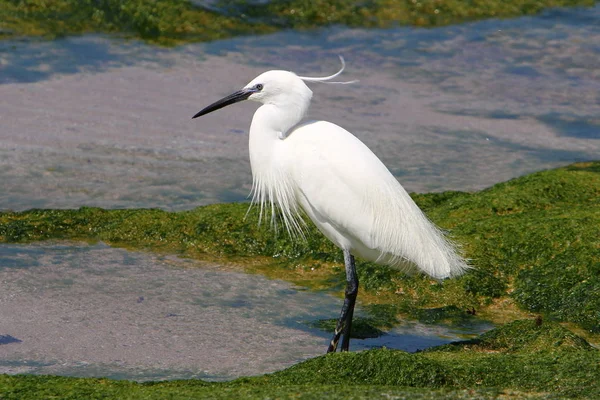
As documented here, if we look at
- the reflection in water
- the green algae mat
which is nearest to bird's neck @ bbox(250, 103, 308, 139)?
the reflection in water

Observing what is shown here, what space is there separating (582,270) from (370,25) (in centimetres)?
855

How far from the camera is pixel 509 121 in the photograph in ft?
33.9

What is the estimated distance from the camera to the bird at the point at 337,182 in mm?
5117

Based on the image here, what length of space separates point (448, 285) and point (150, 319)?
202 cm

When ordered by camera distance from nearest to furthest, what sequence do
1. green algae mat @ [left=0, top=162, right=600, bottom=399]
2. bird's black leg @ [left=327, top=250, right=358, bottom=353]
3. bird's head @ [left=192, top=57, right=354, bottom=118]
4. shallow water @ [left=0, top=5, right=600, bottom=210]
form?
1. green algae mat @ [left=0, top=162, right=600, bottom=399]
2. bird's black leg @ [left=327, top=250, right=358, bottom=353]
3. bird's head @ [left=192, top=57, right=354, bottom=118]
4. shallow water @ [left=0, top=5, right=600, bottom=210]

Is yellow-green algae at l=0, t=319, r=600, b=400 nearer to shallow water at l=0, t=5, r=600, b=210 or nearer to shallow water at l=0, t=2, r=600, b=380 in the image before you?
shallow water at l=0, t=2, r=600, b=380

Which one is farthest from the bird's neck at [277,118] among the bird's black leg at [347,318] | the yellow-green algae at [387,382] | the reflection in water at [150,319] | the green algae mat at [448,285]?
the yellow-green algae at [387,382]

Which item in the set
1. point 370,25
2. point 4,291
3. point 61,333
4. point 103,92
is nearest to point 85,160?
point 103,92

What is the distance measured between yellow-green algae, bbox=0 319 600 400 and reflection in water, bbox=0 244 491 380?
1.67 feet

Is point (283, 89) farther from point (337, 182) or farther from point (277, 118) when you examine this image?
point (337, 182)

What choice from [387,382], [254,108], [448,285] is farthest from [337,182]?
[254,108]

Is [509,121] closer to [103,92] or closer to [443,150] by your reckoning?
[443,150]

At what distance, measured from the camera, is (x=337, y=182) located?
202 inches

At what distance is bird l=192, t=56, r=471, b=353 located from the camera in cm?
512
